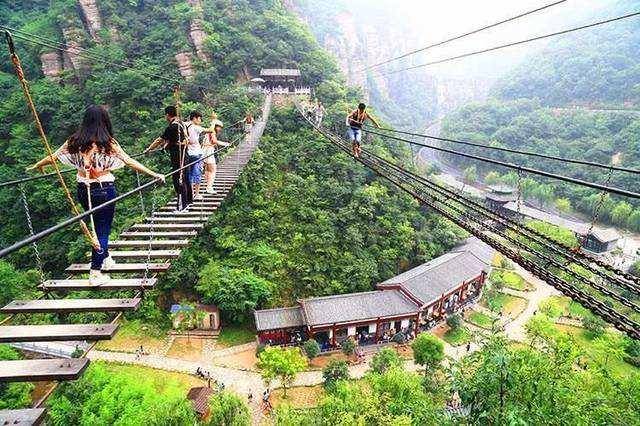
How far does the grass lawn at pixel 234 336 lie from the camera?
53.1ft

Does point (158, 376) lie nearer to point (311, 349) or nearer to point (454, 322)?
point (311, 349)

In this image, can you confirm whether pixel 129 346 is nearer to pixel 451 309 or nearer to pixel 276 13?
pixel 451 309

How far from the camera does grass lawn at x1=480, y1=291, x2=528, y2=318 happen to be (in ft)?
69.0

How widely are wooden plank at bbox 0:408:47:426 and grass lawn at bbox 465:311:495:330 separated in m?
20.6

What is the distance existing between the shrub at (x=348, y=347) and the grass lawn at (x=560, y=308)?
35.9ft

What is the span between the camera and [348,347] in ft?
53.7

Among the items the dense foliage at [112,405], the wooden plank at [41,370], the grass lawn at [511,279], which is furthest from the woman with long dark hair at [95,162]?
the grass lawn at [511,279]

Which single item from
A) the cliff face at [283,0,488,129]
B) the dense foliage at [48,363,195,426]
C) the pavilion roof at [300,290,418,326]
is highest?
the cliff face at [283,0,488,129]

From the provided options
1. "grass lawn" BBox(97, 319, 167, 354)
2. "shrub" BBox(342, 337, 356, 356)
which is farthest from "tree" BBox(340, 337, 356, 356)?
"grass lawn" BBox(97, 319, 167, 354)

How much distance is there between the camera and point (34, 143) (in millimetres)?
20641

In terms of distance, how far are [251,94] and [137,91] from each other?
6975 millimetres

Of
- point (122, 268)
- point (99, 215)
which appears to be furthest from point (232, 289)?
point (99, 215)

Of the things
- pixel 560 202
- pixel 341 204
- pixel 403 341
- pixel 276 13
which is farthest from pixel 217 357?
pixel 560 202

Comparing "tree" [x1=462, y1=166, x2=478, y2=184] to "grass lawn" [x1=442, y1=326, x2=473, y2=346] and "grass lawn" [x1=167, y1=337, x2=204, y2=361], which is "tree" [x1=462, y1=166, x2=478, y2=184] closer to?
"grass lawn" [x1=442, y1=326, x2=473, y2=346]
